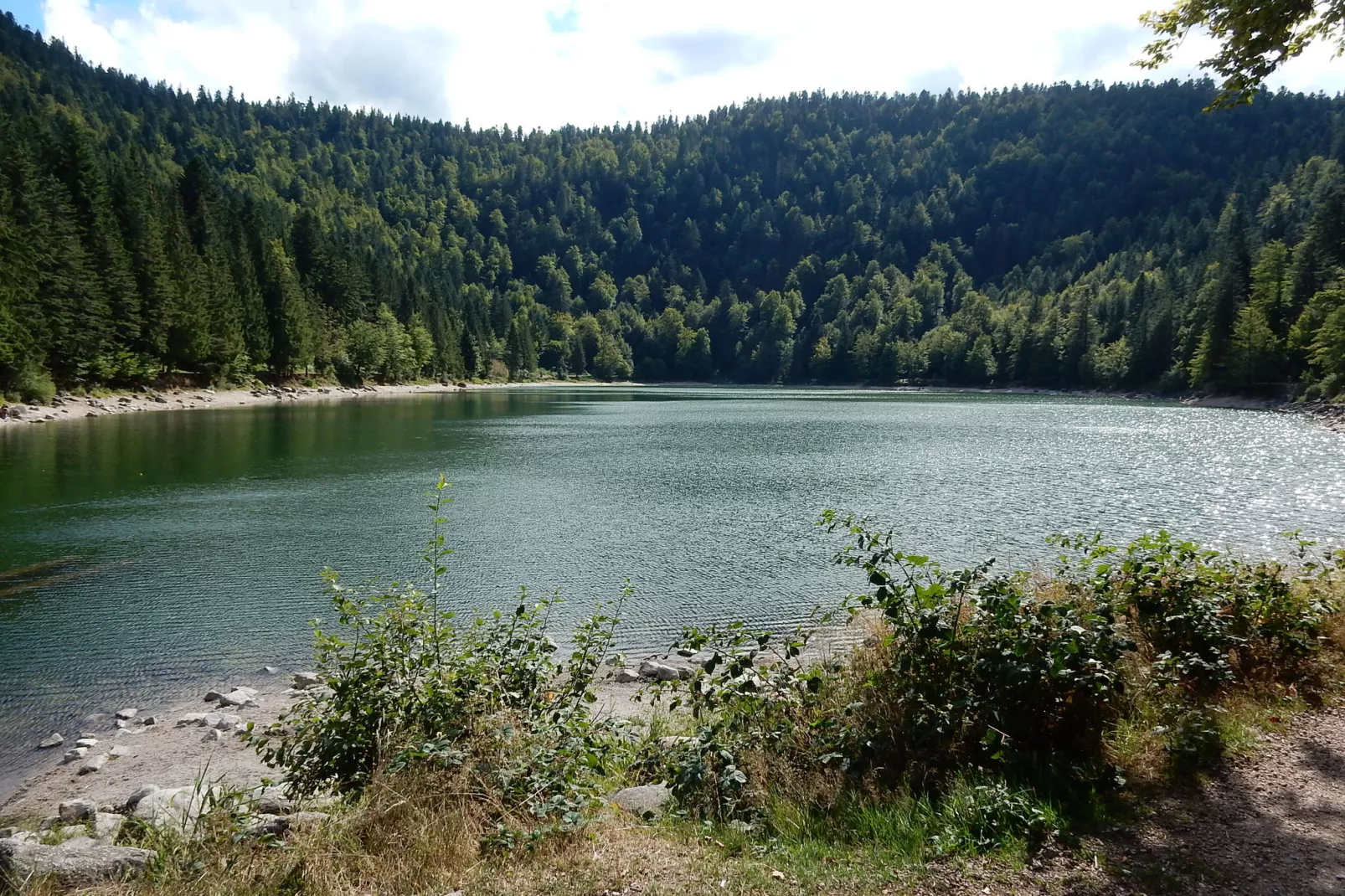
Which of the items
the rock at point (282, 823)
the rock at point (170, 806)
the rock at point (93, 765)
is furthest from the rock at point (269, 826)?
the rock at point (93, 765)

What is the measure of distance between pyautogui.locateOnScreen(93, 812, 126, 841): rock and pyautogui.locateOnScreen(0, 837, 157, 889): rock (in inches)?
38.8

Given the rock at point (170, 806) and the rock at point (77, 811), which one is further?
the rock at point (77, 811)

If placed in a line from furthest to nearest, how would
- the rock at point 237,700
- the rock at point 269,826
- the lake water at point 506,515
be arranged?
the lake water at point 506,515
the rock at point 237,700
the rock at point 269,826

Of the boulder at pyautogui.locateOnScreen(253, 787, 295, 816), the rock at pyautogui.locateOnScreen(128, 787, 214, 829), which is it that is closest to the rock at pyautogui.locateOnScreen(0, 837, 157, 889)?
the rock at pyautogui.locateOnScreen(128, 787, 214, 829)

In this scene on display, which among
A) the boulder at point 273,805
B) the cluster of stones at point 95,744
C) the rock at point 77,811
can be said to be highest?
the boulder at point 273,805

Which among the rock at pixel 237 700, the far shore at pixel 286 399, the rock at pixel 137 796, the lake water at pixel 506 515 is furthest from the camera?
the far shore at pixel 286 399

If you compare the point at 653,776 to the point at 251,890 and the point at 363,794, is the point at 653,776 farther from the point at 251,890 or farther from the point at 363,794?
the point at 251,890

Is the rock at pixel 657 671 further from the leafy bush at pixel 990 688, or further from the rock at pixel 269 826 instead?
the rock at pixel 269 826

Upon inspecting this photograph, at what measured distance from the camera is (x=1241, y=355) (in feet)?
251

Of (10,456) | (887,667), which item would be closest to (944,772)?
(887,667)

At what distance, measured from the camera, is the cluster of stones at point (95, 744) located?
9.81m

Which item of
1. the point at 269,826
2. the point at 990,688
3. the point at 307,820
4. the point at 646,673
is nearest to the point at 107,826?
the point at 269,826

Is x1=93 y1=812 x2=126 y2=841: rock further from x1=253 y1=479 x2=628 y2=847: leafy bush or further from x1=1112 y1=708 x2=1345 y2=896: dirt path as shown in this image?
x1=1112 y1=708 x2=1345 y2=896: dirt path

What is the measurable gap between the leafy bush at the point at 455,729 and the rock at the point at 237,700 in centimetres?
456
